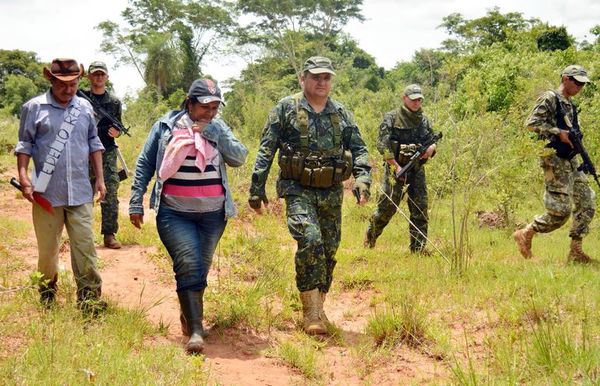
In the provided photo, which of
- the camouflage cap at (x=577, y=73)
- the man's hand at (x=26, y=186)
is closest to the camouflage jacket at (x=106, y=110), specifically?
the man's hand at (x=26, y=186)

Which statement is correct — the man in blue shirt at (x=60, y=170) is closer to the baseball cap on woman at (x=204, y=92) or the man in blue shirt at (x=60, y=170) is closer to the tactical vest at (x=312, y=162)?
the baseball cap on woman at (x=204, y=92)

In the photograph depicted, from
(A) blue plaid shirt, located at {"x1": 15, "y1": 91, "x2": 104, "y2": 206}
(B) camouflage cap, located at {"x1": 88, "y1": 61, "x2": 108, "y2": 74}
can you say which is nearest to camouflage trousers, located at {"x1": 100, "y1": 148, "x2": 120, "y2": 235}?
(B) camouflage cap, located at {"x1": 88, "y1": 61, "x2": 108, "y2": 74}

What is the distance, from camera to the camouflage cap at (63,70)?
12.6ft

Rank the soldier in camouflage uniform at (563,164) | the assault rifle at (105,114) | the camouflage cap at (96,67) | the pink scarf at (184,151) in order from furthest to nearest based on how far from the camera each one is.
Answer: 1. the assault rifle at (105,114)
2. the camouflage cap at (96,67)
3. the soldier in camouflage uniform at (563,164)
4. the pink scarf at (184,151)

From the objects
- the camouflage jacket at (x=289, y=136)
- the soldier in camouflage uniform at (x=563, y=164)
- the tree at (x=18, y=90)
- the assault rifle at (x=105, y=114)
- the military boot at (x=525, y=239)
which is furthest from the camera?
the tree at (x=18, y=90)

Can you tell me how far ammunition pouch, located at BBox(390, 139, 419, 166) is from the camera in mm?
6539

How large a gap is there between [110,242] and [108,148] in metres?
1.07

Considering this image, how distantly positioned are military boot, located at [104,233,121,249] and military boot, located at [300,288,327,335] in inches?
123

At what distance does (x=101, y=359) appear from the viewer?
2.91 metres

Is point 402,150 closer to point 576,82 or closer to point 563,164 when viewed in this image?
point 563,164

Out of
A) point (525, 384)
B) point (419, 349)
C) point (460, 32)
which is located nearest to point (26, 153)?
point (419, 349)

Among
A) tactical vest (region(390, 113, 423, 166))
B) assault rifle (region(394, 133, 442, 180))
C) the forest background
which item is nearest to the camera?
the forest background

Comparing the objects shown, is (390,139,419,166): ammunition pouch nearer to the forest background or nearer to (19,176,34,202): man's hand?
the forest background

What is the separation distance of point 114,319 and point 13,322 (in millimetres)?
590
